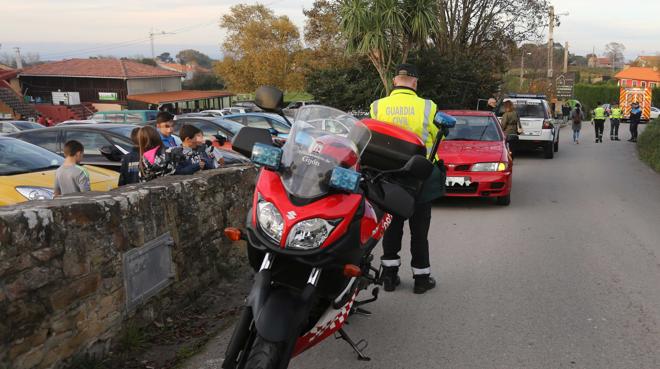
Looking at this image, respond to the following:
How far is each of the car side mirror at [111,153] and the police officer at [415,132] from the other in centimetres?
424

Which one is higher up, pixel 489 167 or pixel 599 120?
pixel 489 167

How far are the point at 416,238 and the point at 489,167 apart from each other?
14.6 ft

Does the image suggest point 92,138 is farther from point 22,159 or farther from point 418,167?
point 418,167

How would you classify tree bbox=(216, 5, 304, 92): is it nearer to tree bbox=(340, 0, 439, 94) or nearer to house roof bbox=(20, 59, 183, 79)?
house roof bbox=(20, 59, 183, 79)

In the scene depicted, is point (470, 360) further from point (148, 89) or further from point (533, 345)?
point (148, 89)

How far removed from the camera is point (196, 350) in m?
4.29

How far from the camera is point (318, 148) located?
11.2 ft

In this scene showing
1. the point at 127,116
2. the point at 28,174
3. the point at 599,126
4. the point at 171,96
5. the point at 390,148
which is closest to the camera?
the point at 390,148

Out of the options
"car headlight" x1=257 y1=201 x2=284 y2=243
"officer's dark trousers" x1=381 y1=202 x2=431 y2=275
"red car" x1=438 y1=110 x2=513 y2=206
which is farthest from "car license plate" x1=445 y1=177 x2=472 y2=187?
"car headlight" x1=257 y1=201 x2=284 y2=243

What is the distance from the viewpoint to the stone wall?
3.27 metres

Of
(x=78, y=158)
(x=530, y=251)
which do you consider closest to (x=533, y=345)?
(x=530, y=251)

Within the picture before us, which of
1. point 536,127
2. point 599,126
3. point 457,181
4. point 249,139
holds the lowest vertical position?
point 599,126

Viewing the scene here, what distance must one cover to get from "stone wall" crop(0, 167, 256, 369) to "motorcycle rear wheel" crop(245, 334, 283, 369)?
1281mm

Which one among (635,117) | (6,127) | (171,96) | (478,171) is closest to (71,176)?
(478,171)
